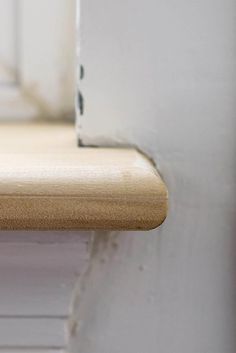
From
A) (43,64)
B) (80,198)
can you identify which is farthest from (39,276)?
(43,64)

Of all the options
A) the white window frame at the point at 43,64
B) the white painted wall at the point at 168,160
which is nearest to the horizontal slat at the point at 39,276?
the white painted wall at the point at 168,160

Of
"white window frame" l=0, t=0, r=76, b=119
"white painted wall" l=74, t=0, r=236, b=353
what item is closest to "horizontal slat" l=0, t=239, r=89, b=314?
"white painted wall" l=74, t=0, r=236, b=353

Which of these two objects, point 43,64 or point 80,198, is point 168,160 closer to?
point 80,198

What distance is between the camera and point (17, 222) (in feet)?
1.39

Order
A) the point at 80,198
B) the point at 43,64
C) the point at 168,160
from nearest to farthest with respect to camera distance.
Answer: the point at 80,198
the point at 168,160
the point at 43,64

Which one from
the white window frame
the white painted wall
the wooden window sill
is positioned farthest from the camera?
the white window frame

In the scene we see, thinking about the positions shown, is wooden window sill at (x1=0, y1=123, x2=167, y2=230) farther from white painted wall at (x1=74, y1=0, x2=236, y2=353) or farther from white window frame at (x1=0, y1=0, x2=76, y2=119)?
white window frame at (x1=0, y1=0, x2=76, y2=119)

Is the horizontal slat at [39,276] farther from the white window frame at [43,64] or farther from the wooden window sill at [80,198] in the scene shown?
the white window frame at [43,64]

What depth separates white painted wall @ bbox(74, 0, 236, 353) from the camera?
53 centimetres

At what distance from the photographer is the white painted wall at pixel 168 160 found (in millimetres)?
530

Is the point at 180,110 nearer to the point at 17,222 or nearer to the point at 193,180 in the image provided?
the point at 193,180

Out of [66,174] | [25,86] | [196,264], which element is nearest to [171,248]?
[196,264]

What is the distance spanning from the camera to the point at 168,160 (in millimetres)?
539

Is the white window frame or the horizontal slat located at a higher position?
the white window frame
